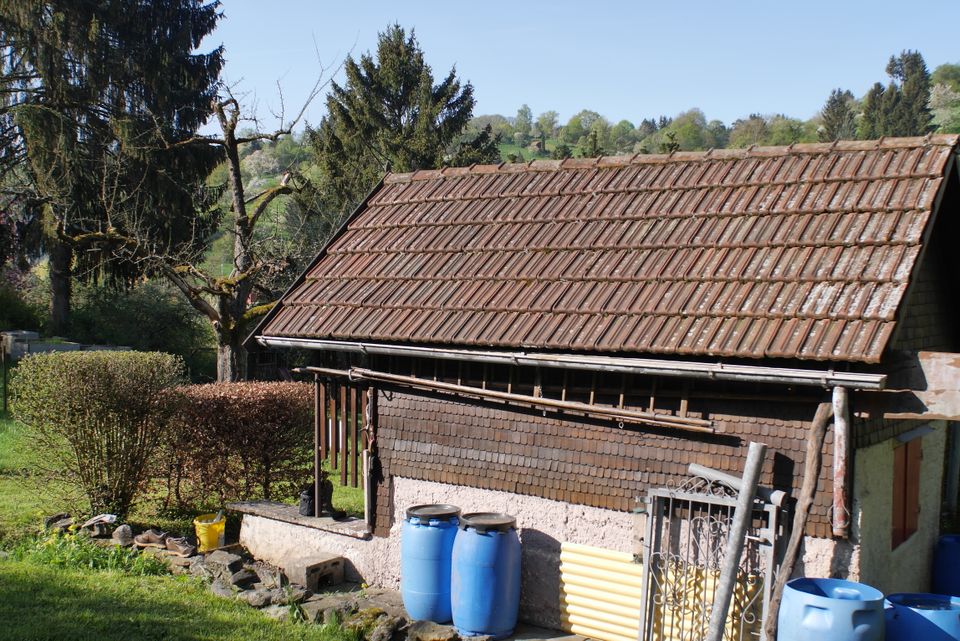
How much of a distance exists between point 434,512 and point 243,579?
8.01 ft

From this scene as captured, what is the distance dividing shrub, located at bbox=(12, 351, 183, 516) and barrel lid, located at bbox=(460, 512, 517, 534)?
5335 mm

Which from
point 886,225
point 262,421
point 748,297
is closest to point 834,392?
point 748,297

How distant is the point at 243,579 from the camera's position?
8.89 metres

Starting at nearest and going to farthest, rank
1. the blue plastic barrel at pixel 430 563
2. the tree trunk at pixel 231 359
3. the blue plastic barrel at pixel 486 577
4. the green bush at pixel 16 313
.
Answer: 1. the blue plastic barrel at pixel 486 577
2. the blue plastic barrel at pixel 430 563
3. the tree trunk at pixel 231 359
4. the green bush at pixel 16 313

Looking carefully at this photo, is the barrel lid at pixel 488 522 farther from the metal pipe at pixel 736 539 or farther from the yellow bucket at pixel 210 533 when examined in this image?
the yellow bucket at pixel 210 533

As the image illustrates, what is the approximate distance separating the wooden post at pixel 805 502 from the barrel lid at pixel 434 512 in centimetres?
307

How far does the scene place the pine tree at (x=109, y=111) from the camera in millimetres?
24969

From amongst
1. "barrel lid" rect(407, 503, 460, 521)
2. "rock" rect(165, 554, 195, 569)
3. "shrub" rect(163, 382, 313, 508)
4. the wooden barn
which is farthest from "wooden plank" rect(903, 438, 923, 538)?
"shrub" rect(163, 382, 313, 508)

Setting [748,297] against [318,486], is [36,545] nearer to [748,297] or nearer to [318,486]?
[318,486]

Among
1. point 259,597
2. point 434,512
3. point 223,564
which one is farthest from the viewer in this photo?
point 223,564

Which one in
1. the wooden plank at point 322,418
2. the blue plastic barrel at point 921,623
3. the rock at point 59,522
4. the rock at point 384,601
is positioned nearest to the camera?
the blue plastic barrel at point 921,623

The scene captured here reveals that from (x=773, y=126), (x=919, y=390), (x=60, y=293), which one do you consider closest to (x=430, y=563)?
(x=919, y=390)

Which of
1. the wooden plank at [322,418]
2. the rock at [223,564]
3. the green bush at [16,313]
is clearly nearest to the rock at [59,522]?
the rock at [223,564]

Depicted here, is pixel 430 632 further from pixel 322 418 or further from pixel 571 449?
pixel 322 418
